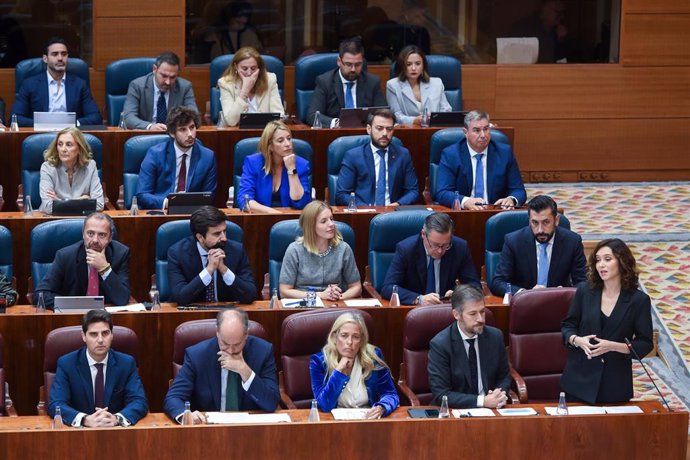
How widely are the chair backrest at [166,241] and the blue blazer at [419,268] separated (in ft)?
2.55

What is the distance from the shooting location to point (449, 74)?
8.62 m

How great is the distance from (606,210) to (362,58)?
1839 mm

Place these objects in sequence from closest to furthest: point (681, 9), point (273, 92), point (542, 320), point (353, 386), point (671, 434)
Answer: point (671, 434)
point (353, 386)
point (542, 320)
point (273, 92)
point (681, 9)

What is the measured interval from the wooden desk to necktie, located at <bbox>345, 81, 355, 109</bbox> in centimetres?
346

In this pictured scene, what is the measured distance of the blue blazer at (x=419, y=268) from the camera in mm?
6324

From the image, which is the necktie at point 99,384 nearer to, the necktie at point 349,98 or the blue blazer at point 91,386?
the blue blazer at point 91,386

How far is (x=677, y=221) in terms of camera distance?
8453 mm

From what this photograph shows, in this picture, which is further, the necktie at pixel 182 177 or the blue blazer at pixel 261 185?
the necktie at pixel 182 177

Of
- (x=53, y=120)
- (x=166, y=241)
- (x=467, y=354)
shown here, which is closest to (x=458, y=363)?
(x=467, y=354)

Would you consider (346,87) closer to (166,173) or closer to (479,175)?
(479,175)

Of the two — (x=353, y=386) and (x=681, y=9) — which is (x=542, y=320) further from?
(x=681, y=9)

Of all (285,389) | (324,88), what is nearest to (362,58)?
(324,88)

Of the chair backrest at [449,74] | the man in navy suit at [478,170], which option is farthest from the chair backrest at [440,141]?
the chair backrest at [449,74]

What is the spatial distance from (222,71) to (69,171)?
165 centimetres
